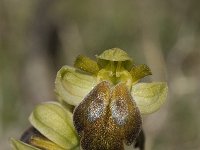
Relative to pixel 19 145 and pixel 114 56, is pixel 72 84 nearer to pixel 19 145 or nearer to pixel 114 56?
pixel 114 56

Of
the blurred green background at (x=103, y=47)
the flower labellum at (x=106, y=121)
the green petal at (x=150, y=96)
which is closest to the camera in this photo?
the flower labellum at (x=106, y=121)

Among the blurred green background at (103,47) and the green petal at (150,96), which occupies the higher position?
the green petal at (150,96)

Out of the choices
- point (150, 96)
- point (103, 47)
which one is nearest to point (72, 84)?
point (150, 96)

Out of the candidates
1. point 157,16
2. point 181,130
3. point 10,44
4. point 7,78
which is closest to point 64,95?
point 181,130

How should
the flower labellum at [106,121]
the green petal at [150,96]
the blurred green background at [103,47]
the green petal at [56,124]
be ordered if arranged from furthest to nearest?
the blurred green background at [103,47]
the green petal at [56,124]
the green petal at [150,96]
the flower labellum at [106,121]

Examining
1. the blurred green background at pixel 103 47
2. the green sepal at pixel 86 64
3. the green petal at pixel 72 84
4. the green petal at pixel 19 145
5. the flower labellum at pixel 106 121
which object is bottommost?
the blurred green background at pixel 103 47

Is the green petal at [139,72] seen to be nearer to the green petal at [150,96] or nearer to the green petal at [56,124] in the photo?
the green petal at [150,96]

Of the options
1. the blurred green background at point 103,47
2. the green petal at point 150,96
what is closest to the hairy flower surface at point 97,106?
the green petal at point 150,96
